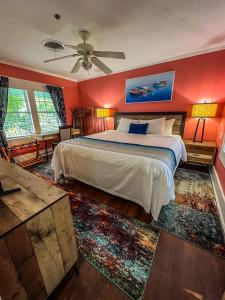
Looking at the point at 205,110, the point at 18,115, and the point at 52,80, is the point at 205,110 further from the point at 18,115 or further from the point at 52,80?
the point at 18,115

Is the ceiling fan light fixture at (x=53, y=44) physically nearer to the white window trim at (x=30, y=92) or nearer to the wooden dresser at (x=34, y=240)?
the white window trim at (x=30, y=92)

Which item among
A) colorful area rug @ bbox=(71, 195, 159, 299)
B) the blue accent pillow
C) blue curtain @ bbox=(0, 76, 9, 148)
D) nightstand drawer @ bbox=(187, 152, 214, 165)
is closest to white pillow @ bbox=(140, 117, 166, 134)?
the blue accent pillow

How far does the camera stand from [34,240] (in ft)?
2.50

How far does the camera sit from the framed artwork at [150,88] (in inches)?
128

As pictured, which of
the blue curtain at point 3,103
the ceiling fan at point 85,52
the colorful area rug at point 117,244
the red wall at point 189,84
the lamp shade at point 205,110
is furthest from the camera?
the blue curtain at point 3,103

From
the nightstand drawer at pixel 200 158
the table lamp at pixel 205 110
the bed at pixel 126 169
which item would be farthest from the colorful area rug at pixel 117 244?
the table lamp at pixel 205 110

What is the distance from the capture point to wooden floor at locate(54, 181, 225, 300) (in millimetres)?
989

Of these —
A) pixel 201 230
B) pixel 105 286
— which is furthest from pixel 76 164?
pixel 201 230

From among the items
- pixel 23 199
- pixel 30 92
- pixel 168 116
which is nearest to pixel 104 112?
pixel 168 116

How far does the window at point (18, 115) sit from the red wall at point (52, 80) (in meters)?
0.38

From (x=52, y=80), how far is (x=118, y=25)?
A: 2.93 m

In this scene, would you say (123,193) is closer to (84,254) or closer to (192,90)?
(84,254)

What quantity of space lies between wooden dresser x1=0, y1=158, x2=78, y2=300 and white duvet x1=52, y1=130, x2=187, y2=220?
3.21ft

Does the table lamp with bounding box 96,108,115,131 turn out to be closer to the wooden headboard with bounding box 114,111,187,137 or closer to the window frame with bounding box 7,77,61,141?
the wooden headboard with bounding box 114,111,187,137
